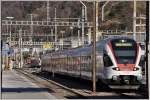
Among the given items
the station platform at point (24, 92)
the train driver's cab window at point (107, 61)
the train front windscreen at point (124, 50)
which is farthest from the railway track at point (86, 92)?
the train front windscreen at point (124, 50)

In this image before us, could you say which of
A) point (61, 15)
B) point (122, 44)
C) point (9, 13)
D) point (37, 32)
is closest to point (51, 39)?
point (37, 32)

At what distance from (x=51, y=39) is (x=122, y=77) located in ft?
261

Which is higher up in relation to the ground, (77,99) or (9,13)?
(9,13)

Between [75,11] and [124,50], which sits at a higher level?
[75,11]

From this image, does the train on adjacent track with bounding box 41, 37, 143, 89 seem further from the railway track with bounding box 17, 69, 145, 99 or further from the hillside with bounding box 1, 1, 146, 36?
Result: the hillside with bounding box 1, 1, 146, 36

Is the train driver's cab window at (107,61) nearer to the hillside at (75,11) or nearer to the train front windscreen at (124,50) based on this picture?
the train front windscreen at (124,50)

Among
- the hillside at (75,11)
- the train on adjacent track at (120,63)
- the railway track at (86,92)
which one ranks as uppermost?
the hillside at (75,11)

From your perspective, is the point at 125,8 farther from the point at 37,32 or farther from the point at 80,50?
the point at 80,50

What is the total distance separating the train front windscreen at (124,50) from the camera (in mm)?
29812

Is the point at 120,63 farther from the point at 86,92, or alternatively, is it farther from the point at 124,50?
the point at 86,92

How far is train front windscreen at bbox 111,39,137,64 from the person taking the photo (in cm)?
2981

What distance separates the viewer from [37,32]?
96.2 metres

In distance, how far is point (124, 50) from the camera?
98.7 ft

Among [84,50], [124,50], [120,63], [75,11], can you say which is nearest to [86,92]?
→ [120,63]
